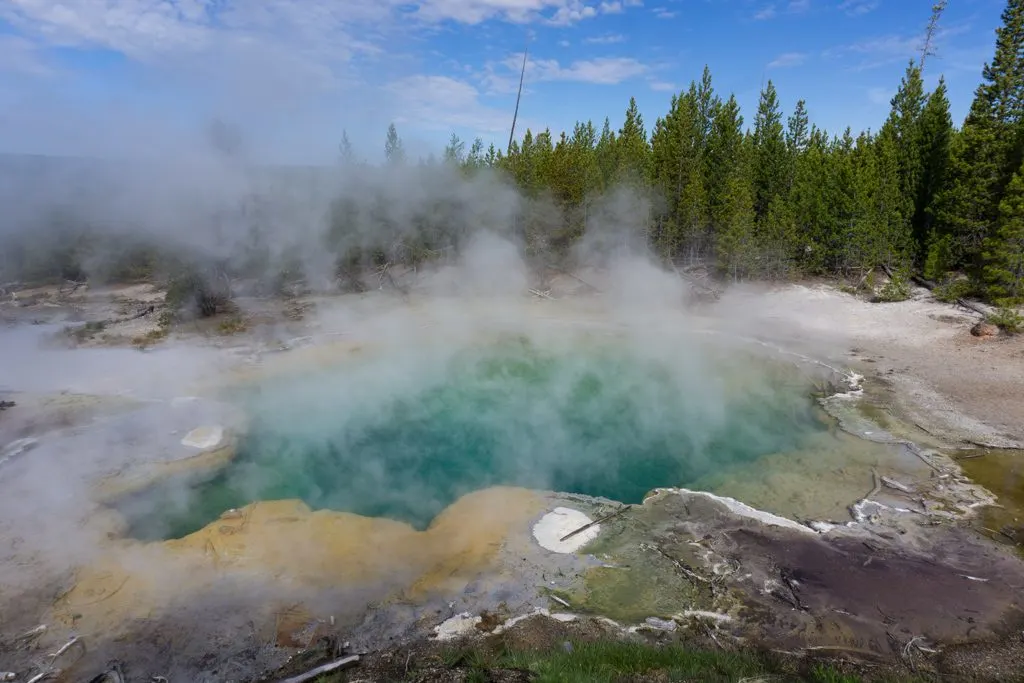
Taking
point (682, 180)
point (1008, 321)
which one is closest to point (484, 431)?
point (1008, 321)

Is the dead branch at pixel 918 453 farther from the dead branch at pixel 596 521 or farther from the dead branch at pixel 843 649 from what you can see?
the dead branch at pixel 596 521

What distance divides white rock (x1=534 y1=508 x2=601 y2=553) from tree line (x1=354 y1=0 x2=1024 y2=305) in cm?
1242

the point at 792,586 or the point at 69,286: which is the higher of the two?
the point at 792,586

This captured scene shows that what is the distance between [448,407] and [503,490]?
2943mm

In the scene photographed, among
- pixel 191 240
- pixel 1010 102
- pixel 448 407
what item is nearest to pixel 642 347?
pixel 448 407

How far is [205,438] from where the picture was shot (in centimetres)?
785

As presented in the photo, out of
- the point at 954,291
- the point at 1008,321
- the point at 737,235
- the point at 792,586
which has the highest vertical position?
the point at 737,235

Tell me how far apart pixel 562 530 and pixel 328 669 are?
266 centimetres

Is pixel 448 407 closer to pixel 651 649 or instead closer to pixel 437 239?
pixel 651 649

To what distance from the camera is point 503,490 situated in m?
6.91

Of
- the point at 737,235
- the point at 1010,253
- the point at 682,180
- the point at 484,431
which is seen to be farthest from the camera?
the point at 682,180

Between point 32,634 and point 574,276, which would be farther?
point 574,276

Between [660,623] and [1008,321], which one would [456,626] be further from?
[1008,321]

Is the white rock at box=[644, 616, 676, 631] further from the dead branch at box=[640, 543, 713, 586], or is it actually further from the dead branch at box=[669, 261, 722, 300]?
the dead branch at box=[669, 261, 722, 300]
